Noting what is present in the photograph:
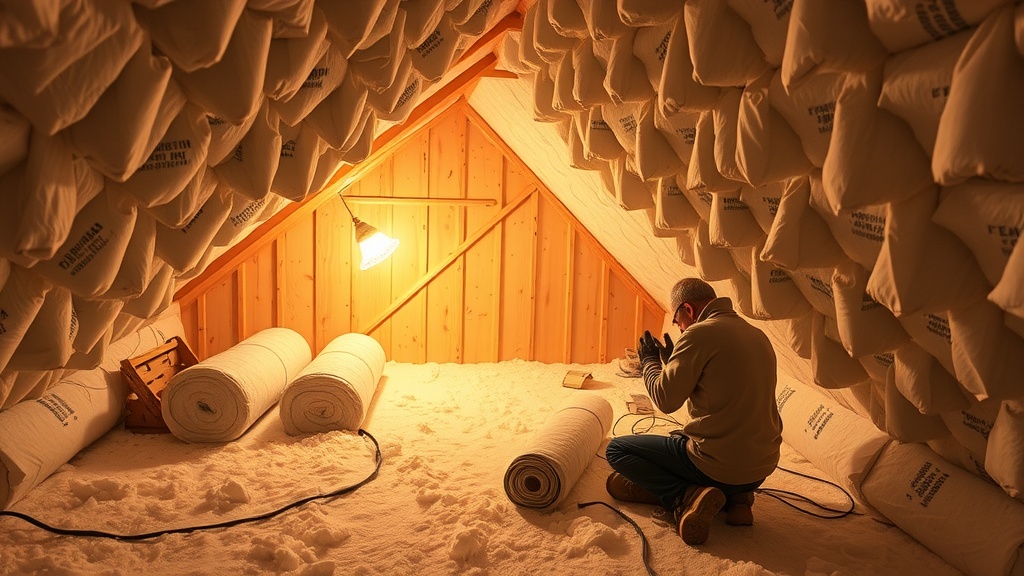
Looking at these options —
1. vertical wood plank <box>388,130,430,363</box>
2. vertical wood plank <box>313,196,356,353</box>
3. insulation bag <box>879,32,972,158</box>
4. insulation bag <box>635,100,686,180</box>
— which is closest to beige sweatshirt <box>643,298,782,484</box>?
insulation bag <box>635,100,686,180</box>

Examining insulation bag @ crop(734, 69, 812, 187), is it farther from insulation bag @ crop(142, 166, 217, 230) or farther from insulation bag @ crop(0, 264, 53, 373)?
insulation bag @ crop(0, 264, 53, 373)

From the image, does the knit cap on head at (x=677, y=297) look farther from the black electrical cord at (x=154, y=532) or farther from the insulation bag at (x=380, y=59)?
the black electrical cord at (x=154, y=532)

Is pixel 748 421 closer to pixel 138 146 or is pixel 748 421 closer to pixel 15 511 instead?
pixel 138 146

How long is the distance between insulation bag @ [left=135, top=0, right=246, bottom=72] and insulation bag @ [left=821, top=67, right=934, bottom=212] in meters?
1.19

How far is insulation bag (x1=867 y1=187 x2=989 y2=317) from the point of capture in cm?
147

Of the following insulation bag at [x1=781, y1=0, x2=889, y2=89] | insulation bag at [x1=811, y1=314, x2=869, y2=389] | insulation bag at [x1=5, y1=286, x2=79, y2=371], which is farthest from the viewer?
insulation bag at [x1=811, y1=314, x2=869, y2=389]

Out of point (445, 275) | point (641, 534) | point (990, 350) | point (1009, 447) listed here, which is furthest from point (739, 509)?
point (445, 275)

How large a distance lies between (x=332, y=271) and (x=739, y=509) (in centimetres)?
324

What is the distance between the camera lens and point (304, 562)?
2.52m

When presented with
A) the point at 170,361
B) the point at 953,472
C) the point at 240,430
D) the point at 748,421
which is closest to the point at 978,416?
the point at 953,472

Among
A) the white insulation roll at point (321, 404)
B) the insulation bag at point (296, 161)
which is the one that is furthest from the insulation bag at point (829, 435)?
the insulation bag at point (296, 161)

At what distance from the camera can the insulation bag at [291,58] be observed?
1.73 m

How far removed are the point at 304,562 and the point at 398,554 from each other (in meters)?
0.32

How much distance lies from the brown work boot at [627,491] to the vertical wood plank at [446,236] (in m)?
2.37
